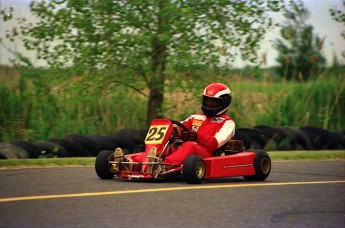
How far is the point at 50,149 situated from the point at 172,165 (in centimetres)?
450

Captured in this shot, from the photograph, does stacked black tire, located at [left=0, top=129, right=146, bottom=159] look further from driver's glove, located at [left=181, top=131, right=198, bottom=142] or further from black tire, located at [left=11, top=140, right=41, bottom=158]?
driver's glove, located at [left=181, top=131, right=198, bottom=142]

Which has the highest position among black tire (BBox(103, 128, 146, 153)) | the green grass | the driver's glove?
the driver's glove

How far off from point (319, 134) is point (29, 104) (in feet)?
20.3

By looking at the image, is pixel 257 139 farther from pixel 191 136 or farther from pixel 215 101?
pixel 191 136

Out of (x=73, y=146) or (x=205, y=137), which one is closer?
(x=205, y=137)

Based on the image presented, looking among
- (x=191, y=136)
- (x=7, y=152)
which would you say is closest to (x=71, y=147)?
(x=7, y=152)

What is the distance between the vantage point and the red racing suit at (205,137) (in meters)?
11.1

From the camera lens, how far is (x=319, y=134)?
17719mm

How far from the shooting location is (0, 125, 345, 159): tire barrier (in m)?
14.6

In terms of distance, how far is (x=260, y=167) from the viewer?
11.8 metres

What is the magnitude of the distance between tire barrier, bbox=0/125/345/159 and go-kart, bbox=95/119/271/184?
123 inches

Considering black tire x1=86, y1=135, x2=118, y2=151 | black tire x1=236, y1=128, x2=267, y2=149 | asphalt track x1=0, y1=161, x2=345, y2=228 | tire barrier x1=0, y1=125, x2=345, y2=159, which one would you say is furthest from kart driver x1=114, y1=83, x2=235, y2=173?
black tire x1=236, y1=128, x2=267, y2=149

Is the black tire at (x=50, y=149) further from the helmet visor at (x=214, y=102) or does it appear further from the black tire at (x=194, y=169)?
the black tire at (x=194, y=169)

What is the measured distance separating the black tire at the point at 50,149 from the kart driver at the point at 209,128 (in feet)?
12.2
